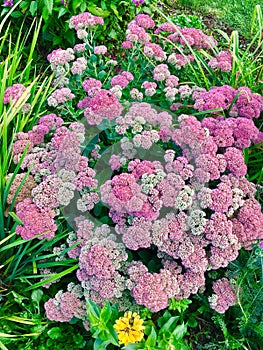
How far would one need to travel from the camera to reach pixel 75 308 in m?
2.05

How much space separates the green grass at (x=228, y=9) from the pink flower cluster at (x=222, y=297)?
10.2ft

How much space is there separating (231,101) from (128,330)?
136cm

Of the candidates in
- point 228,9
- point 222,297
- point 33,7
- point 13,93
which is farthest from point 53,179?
point 228,9

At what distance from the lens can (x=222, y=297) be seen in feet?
6.90

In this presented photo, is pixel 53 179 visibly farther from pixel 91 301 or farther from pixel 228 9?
pixel 228 9

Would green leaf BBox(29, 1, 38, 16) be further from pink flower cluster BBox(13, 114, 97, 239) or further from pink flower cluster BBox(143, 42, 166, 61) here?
pink flower cluster BBox(13, 114, 97, 239)

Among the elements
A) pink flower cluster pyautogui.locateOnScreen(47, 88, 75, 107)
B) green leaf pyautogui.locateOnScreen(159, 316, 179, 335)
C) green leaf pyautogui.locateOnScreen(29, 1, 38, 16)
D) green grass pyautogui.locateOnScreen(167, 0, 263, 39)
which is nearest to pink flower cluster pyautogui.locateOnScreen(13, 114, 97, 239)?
pink flower cluster pyautogui.locateOnScreen(47, 88, 75, 107)

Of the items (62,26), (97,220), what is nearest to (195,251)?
(97,220)

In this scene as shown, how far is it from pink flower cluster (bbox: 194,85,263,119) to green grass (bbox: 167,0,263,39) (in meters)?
2.27

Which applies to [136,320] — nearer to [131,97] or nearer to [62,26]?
[131,97]

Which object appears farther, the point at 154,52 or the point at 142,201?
the point at 154,52

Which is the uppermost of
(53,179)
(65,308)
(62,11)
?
(62,11)

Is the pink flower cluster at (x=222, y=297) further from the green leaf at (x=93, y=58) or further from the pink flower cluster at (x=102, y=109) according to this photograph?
the green leaf at (x=93, y=58)

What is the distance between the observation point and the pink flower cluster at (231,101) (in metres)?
2.37
